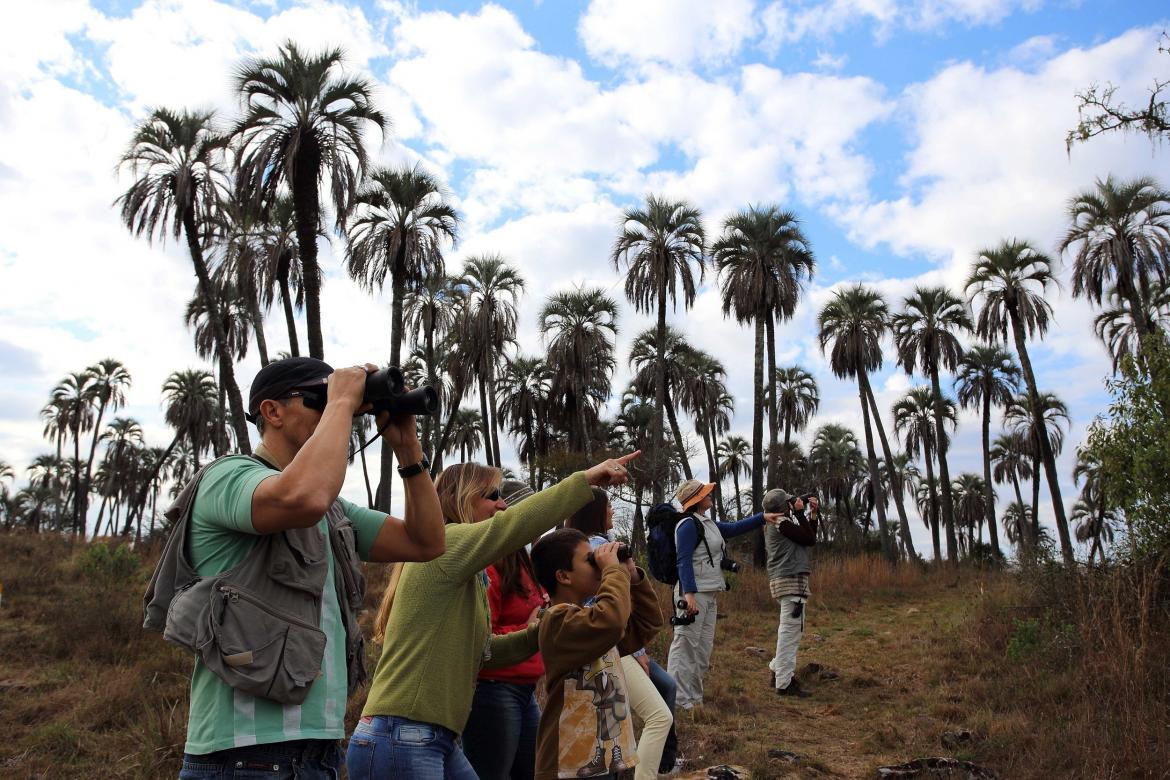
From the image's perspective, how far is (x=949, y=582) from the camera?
19266 millimetres

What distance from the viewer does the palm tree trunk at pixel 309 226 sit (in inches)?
649

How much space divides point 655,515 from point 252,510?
5.53 m

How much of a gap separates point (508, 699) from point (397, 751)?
91 centimetres

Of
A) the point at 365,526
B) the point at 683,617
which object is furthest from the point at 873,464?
the point at 365,526

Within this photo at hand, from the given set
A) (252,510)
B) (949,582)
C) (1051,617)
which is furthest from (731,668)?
(949,582)

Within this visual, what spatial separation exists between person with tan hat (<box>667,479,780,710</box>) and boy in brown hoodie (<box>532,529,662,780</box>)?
11.2ft

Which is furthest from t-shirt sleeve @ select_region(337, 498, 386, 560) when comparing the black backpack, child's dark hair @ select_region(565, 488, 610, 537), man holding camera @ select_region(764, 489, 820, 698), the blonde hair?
man holding camera @ select_region(764, 489, 820, 698)

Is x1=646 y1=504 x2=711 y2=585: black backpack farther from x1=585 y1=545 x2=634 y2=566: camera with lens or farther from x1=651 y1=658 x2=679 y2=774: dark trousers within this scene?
x1=585 y1=545 x2=634 y2=566: camera with lens

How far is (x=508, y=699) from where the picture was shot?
343 centimetres

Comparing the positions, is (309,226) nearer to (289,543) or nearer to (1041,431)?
(289,543)

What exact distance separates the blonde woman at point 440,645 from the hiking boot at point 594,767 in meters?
0.64

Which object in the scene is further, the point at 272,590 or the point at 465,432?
the point at 465,432

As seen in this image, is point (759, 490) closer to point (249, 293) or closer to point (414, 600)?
point (249, 293)

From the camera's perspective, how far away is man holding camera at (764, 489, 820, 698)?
26.7 ft
